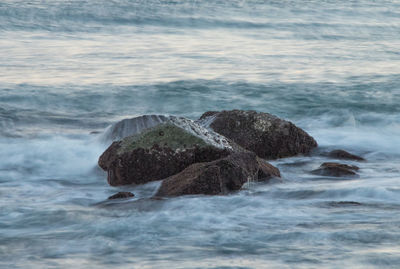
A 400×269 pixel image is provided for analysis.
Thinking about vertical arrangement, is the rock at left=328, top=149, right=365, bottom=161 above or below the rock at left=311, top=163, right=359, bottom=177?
below

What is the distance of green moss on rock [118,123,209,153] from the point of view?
19.0ft

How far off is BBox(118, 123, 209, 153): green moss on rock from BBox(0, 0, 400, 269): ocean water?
1.36 ft

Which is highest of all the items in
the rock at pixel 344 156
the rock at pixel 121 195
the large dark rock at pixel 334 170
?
the large dark rock at pixel 334 170

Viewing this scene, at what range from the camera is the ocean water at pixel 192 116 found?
4.12 m

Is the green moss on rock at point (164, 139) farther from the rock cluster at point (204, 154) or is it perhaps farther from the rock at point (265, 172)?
the rock at point (265, 172)

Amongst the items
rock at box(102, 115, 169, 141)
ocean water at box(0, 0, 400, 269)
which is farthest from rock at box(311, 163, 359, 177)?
rock at box(102, 115, 169, 141)

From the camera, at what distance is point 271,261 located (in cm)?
382

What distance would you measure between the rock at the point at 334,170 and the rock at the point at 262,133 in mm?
728

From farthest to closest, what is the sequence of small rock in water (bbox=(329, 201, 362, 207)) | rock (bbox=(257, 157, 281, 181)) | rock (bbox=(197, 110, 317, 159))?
1. rock (bbox=(197, 110, 317, 159))
2. rock (bbox=(257, 157, 281, 181))
3. small rock in water (bbox=(329, 201, 362, 207))

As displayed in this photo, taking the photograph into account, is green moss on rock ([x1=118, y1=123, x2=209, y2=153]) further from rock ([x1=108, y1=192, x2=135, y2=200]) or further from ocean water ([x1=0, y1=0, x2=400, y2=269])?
rock ([x1=108, y1=192, x2=135, y2=200])

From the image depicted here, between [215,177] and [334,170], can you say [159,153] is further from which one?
[334,170]

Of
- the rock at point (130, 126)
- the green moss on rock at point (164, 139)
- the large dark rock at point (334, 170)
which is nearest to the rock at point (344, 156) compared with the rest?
the large dark rock at point (334, 170)

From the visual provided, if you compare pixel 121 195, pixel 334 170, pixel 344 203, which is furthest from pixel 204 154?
pixel 344 203

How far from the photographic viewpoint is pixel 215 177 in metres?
5.19
